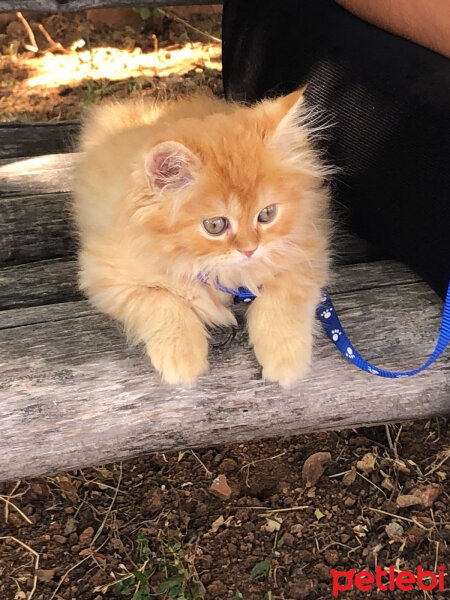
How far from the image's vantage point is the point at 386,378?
1.38 m

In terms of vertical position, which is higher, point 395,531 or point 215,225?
point 215,225

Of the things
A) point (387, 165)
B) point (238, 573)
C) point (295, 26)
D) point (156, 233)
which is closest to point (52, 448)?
point (156, 233)

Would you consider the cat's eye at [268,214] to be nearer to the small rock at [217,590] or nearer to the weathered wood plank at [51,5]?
the small rock at [217,590]

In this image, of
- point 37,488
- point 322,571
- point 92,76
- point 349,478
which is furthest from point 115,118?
point 92,76

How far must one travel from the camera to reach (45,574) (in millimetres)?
1560

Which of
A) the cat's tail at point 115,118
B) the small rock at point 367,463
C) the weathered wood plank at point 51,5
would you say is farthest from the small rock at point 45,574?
the weathered wood plank at point 51,5

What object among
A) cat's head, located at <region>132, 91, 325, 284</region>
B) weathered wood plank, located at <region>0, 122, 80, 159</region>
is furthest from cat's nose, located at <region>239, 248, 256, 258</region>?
weathered wood plank, located at <region>0, 122, 80, 159</region>

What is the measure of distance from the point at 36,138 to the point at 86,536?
143 cm

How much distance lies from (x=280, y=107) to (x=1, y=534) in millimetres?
1268

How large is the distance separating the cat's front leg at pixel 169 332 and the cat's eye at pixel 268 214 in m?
0.26

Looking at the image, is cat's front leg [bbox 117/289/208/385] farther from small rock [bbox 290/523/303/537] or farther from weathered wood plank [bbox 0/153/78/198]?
weathered wood plank [bbox 0/153/78/198]

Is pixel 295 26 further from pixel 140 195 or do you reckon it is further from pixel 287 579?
pixel 287 579

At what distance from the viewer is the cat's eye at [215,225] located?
1.22m

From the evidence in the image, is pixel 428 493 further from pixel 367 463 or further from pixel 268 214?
pixel 268 214
